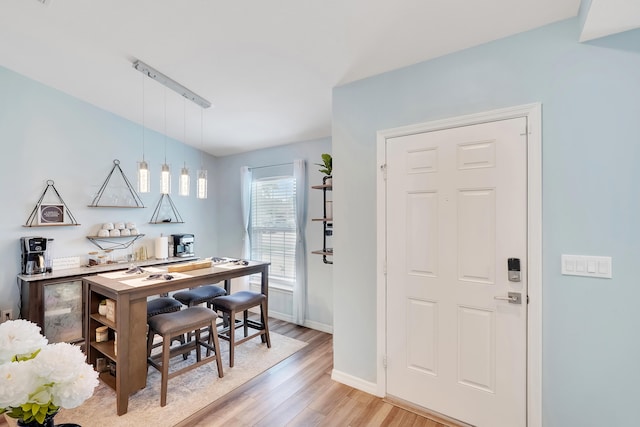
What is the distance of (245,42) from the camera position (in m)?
2.21

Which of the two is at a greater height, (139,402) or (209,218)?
(209,218)

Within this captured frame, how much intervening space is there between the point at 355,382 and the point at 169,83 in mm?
3204

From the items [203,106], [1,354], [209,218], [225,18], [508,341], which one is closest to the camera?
[1,354]

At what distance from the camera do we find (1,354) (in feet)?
2.56

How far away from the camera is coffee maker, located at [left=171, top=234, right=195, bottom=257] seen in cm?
428

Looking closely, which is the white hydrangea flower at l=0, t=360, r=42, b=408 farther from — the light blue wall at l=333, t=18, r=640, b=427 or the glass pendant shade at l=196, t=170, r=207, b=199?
the glass pendant shade at l=196, t=170, r=207, b=199

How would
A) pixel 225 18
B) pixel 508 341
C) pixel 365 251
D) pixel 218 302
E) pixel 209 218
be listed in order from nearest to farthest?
pixel 508 341
pixel 225 18
pixel 365 251
pixel 218 302
pixel 209 218

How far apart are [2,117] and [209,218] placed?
2593mm

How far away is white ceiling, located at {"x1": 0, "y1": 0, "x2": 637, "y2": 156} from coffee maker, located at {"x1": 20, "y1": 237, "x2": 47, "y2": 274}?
1.70 m

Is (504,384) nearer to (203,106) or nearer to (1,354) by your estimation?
(1,354)

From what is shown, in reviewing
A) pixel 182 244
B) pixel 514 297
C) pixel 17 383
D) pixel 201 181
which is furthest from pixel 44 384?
pixel 182 244

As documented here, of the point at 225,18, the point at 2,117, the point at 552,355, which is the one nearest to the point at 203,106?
the point at 225,18

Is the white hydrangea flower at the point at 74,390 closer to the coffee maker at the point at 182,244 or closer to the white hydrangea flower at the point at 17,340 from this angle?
the white hydrangea flower at the point at 17,340

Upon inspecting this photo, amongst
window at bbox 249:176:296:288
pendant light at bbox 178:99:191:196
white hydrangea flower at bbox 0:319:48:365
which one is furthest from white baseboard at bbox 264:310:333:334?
white hydrangea flower at bbox 0:319:48:365
